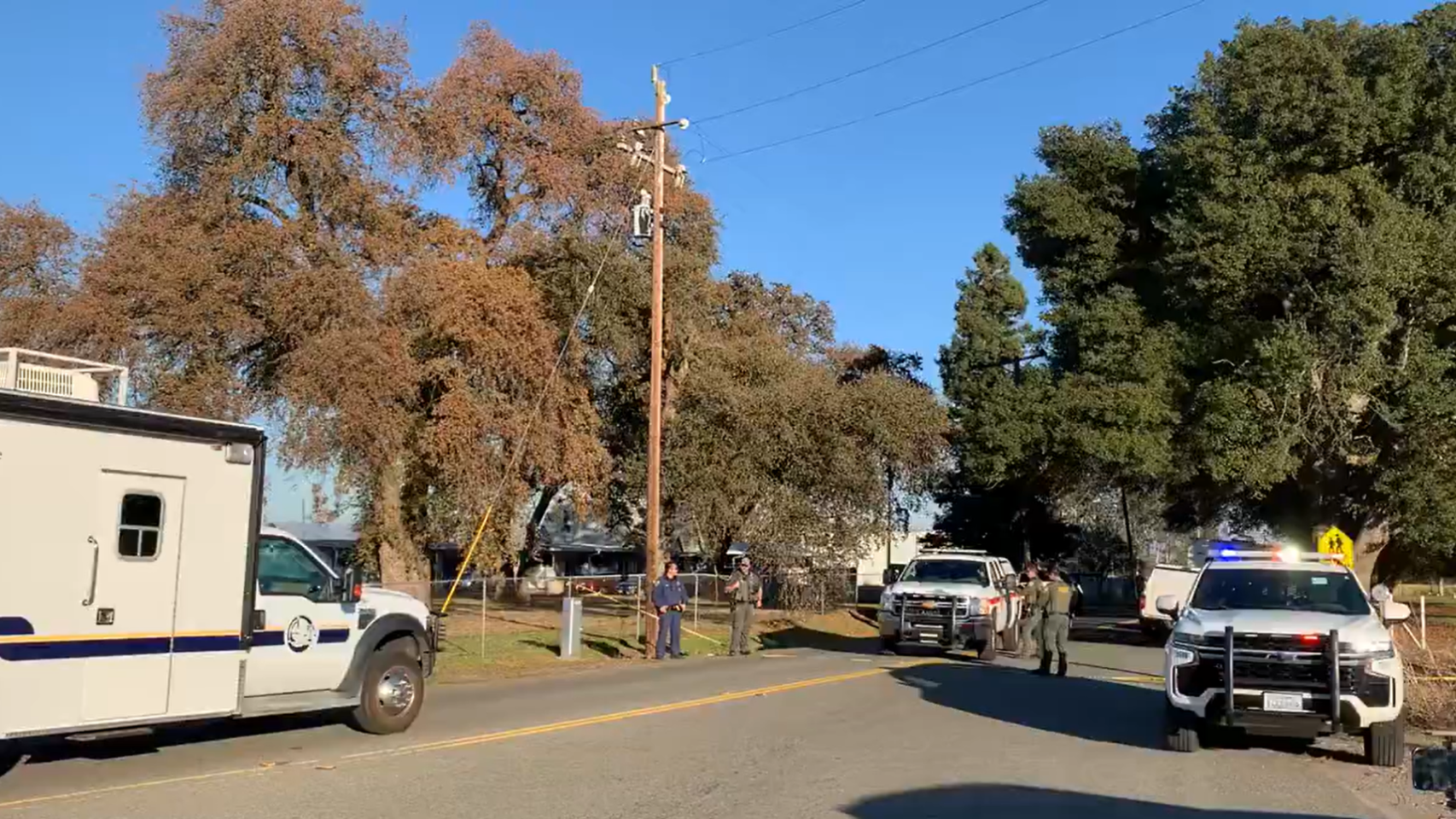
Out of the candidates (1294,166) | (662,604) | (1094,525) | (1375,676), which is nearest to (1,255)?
(662,604)

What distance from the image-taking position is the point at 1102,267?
35344 mm

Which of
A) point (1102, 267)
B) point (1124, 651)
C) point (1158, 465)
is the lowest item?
point (1124, 651)

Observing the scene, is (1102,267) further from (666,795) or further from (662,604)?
(666,795)

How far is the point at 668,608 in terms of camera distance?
74.1 feet

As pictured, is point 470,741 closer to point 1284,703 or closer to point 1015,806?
point 1015,806

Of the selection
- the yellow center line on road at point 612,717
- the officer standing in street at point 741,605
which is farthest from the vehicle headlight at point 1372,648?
the officer standing in street at point 741,605

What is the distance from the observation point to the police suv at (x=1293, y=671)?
1105cm

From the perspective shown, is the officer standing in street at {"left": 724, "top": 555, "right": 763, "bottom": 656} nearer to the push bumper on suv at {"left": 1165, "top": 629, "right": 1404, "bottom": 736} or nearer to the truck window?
the push bumper on suv at {"left": 1165, "top": 629, "right": 1404, "bottom": 736}

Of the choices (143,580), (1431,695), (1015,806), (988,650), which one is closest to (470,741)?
(143,580)

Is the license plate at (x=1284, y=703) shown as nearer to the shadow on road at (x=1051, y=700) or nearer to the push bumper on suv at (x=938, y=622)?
the shadow on road at (x=1051, y=700)

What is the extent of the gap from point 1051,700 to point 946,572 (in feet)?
25.5

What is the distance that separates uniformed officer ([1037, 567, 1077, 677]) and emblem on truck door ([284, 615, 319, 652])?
12.1m

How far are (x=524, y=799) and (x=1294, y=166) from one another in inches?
1093

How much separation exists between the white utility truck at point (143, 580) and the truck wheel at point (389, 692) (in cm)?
21
